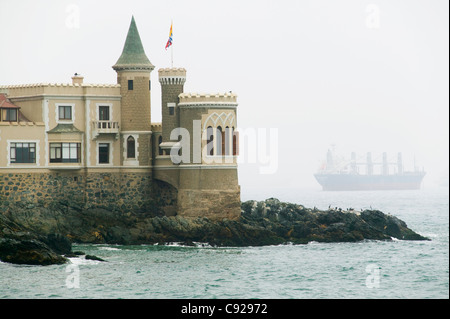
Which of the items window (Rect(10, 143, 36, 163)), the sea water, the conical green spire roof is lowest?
the sea water

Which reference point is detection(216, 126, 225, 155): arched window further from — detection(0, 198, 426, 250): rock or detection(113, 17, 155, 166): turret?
detection(113, 17, 155, 166): turret

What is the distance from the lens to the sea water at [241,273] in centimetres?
5134

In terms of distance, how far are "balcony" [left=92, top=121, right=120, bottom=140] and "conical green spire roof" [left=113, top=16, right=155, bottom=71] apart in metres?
3.35

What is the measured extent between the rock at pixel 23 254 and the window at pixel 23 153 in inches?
420

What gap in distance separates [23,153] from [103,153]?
4.94 m

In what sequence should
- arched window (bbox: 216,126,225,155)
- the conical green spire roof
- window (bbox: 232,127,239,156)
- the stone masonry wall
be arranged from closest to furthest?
the stone masonry wall → arched window (bbox: 216,126,225,155) → window (bbox: 232,127,239,156) → the conical green spire roof

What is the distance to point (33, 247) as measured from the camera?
5669cm

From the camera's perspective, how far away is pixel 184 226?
65375 mm

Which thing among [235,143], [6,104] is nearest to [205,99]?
[235,143]

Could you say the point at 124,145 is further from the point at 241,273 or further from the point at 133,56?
the point at 241,273

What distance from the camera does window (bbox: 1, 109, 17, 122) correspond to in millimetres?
67750

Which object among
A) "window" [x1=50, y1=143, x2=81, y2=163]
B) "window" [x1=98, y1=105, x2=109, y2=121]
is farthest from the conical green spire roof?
"window" [x1=50, y1=143, x2=81, y2=163]

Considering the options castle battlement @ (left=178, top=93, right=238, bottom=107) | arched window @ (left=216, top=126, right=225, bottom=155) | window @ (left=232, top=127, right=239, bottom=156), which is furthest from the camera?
window @ (left=232, top=127, right=239, bottom=156)
